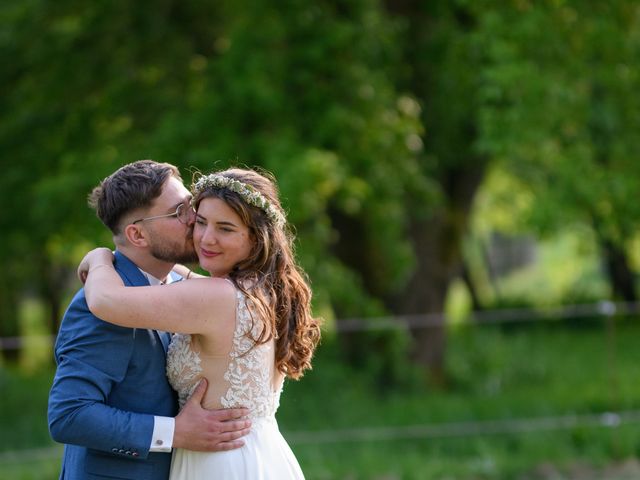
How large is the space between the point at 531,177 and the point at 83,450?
9599mm

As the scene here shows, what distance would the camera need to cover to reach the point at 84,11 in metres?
10.5

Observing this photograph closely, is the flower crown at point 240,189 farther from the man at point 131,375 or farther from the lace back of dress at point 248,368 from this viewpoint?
the lace back of dress at point 248,368

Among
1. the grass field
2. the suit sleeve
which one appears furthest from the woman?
the grass field

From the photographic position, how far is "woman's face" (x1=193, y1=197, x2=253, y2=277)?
3.02 metres

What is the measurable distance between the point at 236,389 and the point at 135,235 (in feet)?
1.89

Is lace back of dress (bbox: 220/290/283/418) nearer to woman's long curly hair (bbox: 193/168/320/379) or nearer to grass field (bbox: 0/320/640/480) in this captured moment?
woman's long curly hair (bbox: 193/168/320/379)

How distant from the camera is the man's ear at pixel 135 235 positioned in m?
3.06

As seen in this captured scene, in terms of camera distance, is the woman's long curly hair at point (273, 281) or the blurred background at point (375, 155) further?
the blurred background at point (375, 155)

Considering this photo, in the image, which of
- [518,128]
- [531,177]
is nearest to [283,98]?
[518,128]

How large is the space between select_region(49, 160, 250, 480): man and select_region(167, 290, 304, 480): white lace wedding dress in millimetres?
38

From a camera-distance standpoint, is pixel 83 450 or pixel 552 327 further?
pixel 552 327

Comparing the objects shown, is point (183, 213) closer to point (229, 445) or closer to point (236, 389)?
point (236, 389)

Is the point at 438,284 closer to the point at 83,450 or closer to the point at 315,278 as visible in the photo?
the point at 315,278

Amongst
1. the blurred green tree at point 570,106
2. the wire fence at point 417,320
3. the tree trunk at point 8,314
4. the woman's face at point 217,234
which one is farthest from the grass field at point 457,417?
the woman's face at point 217,234
